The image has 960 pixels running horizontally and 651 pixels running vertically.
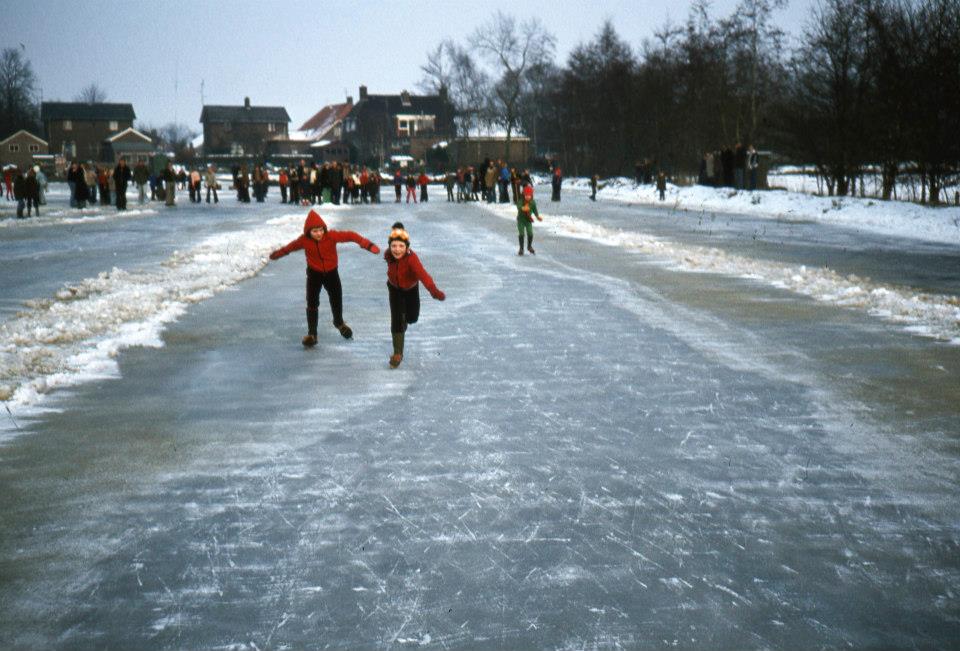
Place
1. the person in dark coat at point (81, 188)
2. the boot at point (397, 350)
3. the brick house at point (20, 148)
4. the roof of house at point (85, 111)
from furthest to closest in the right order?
1. the roof of house at point (85, 111)
2. the brick house at point (20, 148)
3. the person in dark coat at point (81, 188)
4. the boot at point (397, 350)

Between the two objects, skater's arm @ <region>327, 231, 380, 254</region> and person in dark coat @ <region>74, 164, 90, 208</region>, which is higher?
person in dark coat @ <region>74, 164, 90, 208</region>

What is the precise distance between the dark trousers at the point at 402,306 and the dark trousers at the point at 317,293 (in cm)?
93

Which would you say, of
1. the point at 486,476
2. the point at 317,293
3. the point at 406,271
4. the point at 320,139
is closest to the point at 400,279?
the point at 406,271

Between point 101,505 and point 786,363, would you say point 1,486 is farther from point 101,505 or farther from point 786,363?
point 786,363

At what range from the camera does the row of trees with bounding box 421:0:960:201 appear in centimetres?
2636

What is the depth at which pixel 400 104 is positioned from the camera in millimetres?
117938

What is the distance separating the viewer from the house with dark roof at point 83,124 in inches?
4791

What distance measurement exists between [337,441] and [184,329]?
15.1ft

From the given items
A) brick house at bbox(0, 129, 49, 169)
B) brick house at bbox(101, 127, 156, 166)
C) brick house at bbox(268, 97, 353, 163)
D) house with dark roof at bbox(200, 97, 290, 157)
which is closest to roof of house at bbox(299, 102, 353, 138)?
brick house at bbox(268, 97, 353, 163)

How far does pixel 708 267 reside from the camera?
1496 centimetres

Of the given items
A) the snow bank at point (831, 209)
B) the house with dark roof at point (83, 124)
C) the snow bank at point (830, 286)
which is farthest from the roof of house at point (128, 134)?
the snow bank at point (830, 286)

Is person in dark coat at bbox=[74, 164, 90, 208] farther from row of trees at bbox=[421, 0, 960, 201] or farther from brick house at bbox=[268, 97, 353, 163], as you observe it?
brick house at bbox=[268, 97, 353, 163]

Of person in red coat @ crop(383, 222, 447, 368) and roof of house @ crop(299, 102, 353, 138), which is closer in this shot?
person in red coat @ crop(383, 222, 447, 368)

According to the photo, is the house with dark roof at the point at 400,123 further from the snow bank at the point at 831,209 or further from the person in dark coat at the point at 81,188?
the person in dark coat at the point at 81,188
